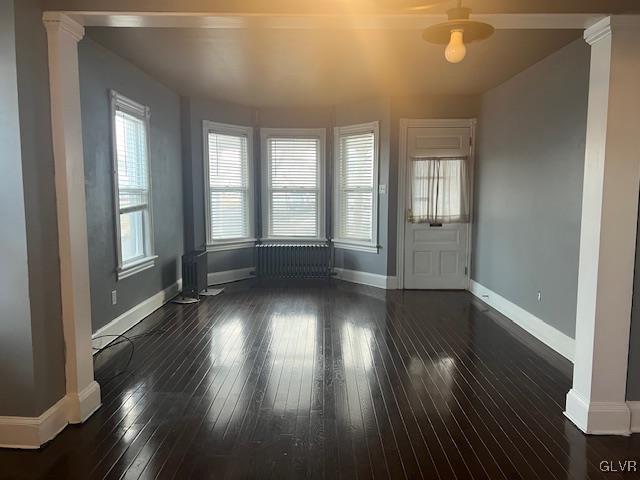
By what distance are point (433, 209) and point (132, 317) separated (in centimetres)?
397

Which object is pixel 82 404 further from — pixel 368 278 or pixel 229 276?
pixel 368 278

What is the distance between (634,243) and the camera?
8.79 ft

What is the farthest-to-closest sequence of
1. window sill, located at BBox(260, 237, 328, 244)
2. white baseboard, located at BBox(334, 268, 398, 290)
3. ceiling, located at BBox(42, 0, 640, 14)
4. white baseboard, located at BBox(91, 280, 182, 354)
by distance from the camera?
window sill, located at BBox(260, 237, 328, 244) → white baseboard, located at BBox(334, 268, 398, 290) → white baseboard, located at BBox(91, 280, 182, 354) → ceiling, located at BBox(42, 0, 640, 14)

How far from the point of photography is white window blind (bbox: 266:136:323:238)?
729 cm

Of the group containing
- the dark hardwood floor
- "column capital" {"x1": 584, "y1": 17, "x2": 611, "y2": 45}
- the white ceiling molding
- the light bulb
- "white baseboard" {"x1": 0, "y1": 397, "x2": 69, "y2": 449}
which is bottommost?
the dark hardwood floor

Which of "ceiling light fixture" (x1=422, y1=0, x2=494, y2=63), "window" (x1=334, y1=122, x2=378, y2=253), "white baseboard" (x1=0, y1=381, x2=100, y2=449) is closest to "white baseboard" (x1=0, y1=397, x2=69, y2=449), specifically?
"white baseboard" (x1=0, y1=381, x2=100, y2=449)

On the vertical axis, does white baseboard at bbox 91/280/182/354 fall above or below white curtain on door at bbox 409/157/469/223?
below

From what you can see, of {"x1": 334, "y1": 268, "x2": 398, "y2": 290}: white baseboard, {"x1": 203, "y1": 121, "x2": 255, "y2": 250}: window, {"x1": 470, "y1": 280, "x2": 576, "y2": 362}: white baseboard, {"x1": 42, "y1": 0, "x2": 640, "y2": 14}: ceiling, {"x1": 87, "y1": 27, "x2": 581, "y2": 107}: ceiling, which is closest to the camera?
{"x1": 42, "y1": 0, "x2": 640, "y2": 14}: ceiling

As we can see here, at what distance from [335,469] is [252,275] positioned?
5.16 metres

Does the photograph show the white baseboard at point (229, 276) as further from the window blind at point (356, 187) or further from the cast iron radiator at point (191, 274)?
the window blind at point (356, 187)

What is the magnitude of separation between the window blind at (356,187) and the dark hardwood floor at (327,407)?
2.21 meters

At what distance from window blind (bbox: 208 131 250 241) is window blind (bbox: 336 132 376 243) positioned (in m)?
1.42

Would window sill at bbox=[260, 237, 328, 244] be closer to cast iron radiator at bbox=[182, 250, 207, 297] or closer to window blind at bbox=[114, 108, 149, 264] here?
cast iron radiator at bbox=[182, 250, 207, 297]

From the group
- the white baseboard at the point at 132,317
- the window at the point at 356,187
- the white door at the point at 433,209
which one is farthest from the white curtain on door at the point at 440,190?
the white baseboard at the point at 132,317
